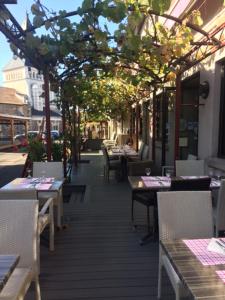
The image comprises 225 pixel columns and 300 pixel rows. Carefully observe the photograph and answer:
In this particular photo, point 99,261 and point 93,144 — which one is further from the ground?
point 93,144

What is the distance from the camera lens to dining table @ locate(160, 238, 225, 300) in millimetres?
1549

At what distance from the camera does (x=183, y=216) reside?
2.66 metres

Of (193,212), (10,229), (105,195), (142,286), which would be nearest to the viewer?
(10,229)

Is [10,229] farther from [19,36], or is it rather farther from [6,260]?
[19,36]

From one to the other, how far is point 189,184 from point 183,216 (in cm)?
93

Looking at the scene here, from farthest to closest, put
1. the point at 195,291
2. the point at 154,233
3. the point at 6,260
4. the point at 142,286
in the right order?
the point at 154,233 < the point at 142,286 < the point at 6,260 < the point at 195,291

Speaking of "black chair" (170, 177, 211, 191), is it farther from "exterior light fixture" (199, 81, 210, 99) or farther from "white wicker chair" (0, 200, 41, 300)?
"exterior light fixture" (199, 81, 210, 99)

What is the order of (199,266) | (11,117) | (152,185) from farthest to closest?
1. (11,117)
2. (152,185)
3. (199,266)

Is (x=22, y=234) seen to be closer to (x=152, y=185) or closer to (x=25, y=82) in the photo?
(x=152, y=185)

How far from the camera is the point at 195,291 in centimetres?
154

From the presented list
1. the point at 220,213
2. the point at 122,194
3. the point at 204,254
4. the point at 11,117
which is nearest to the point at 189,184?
the point at 220,213

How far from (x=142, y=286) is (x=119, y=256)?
0.71m

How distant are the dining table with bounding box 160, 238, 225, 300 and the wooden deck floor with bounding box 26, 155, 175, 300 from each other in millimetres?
916

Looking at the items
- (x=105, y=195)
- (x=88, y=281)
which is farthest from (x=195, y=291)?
(x=105, y=195)
